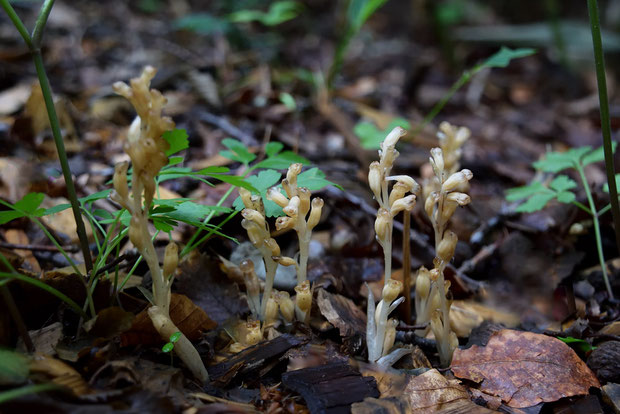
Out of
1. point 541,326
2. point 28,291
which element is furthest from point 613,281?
point 28,291

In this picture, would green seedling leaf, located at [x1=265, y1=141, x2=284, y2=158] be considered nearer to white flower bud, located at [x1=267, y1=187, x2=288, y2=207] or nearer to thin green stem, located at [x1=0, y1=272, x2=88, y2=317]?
white flower bud, located at [x1=267, y1=187, x2=288, y2=207]

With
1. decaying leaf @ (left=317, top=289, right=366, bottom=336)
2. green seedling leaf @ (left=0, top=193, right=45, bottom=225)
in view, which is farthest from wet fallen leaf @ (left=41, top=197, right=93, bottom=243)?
decaying leaf @ (left=317, top=289, right=366, bottom=336)

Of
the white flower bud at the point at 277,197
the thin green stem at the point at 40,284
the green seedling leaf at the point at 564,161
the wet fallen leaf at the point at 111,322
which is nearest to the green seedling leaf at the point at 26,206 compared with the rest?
the thin green stem at the point at 40,284

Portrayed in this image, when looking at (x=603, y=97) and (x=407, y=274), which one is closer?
(x=603, y=97)

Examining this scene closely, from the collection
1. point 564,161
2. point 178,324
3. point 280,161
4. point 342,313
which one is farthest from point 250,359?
point 564,161

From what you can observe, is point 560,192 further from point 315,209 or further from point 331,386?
point 331,386

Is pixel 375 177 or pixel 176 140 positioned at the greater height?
pixel 176 140

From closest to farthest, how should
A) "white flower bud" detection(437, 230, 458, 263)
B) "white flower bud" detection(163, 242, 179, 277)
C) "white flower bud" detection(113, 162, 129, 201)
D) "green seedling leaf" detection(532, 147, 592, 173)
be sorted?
"white flower bud" detection(113, 162, 129, 201) < "white flower bud" detection(163, 242, 179, 277) < "white flower bud" detection(437, 230, 458, 263) < "green seedling leaf" detection(532, 147, 592, 173)

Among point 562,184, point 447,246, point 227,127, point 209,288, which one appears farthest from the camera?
point 227,127
